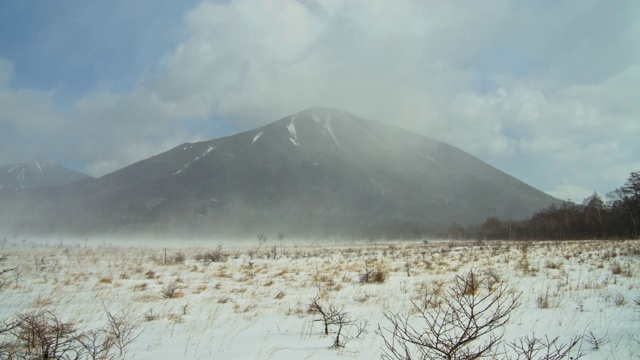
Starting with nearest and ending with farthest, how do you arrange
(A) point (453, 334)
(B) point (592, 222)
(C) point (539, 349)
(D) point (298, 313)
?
(C) point (539, 349) < (A) point (453, 334) < (D) point (298, 313) < (B) point (592, 222)

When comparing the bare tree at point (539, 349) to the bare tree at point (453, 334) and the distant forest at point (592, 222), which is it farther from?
the distant forest at point (592, 222)

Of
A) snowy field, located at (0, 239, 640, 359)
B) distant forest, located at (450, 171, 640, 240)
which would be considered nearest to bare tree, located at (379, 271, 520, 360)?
snowy field, located at (0, 239, 640, 359)

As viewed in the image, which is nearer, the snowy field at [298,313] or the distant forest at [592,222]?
the snowy field at [298,313]

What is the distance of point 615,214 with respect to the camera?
53969 millimetres

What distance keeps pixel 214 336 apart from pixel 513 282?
320 inches

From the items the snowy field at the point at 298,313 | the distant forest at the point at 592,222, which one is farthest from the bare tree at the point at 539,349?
the distant forest at the point at 592,222

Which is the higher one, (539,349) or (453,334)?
(539,349)

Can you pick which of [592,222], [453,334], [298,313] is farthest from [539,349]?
[592,222]

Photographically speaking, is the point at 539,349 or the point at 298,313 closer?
the point at 539,349

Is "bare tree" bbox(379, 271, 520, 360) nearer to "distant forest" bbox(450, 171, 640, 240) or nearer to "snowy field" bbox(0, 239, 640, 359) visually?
"snowy field" bbox(0, 239, 640, 359)

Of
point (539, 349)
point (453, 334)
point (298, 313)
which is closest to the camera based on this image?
point (539, 349)

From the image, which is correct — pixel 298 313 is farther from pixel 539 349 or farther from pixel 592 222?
pixel 592 222

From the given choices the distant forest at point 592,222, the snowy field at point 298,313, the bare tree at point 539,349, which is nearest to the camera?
the bare tree at point 539,349

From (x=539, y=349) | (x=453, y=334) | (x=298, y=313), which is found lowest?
(x=298, y=313)
